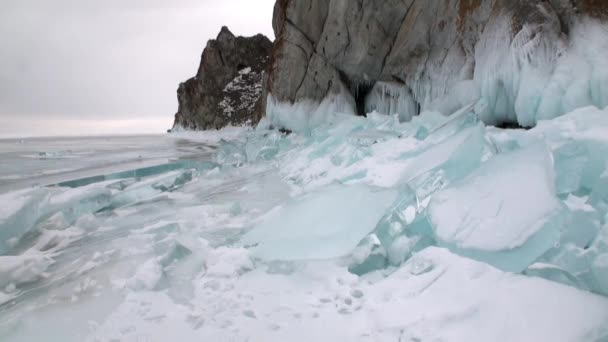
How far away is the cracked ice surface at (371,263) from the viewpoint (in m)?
1.58

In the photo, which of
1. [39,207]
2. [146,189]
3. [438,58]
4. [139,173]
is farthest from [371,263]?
[438,58]

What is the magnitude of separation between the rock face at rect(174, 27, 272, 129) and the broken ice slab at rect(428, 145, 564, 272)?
148 feet

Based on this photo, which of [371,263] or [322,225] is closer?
[371,263]

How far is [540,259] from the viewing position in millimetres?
1786

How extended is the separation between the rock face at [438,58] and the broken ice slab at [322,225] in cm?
478

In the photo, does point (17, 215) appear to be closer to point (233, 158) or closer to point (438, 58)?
point (233, 158)

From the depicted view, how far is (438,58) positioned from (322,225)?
10.4 meters

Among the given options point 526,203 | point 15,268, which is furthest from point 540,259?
point 15,268

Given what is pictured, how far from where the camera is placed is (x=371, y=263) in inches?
87.1

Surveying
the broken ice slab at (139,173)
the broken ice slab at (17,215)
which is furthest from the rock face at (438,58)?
the broken ice slab at (17,215)

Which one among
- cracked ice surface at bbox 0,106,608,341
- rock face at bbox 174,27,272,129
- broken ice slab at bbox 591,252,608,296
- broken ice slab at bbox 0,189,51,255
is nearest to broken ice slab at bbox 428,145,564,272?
cracked ice surface at bbox 0,106,608,341

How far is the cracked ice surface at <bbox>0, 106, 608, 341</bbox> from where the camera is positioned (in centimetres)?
158

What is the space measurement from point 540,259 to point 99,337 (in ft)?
7.43

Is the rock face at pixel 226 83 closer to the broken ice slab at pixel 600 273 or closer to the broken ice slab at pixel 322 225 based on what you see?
the broken ice slab at pixel 322 225
